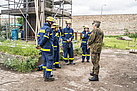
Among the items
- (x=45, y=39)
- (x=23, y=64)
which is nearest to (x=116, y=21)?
(x=23, y=64)

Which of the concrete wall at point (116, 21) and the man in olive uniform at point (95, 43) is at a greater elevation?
the concrete wall at point (116, 21)

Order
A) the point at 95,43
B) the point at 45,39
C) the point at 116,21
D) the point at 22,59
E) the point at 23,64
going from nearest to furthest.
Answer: the point at 45,39, the point at 95,43, the point at 23,64, the point at 22,59, the point at 116,21

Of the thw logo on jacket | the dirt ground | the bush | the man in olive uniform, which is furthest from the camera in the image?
the bush

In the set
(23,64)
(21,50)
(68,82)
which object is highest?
(21,50)

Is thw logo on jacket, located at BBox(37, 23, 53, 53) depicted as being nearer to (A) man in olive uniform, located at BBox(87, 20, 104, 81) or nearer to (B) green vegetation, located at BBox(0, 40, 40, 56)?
(A) man in olive uniform, located at BBox(87, 20, 104, 81)

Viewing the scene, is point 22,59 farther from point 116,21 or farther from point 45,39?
point 116,21

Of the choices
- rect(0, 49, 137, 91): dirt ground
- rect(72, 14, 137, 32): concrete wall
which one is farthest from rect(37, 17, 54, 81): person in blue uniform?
rect(72, 14, 137, 32): concrete wall

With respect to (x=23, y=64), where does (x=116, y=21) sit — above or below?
above

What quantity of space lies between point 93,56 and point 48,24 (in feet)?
6.22

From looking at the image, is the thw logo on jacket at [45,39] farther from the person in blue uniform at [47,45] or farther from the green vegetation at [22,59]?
the green vegetation at [22,59]

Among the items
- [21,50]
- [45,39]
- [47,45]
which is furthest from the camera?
[21,50]

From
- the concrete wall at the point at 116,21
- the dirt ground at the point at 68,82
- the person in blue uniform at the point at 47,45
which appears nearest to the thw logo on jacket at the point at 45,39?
the person in blue uniform at the point at 47,45

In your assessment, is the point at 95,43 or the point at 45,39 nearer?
the point at 45,39

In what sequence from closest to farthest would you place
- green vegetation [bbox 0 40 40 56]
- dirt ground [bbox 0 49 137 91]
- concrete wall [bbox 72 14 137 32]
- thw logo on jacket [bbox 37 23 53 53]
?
dirt ground [bbox 0 49 137 91]
thw logo on jacket [bbox 37 23 53 53]
green vegetation [bbox 0 40 40 56]
concrete wall [bbox 72 14 137 32]
